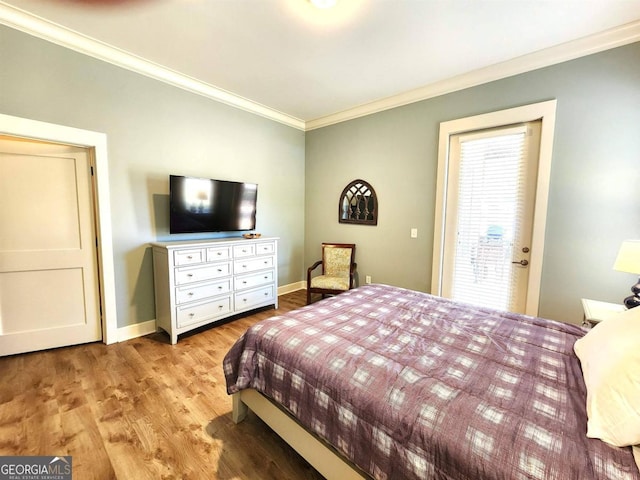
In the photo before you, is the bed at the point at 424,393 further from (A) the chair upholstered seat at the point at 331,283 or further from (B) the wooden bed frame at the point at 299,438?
(A) the chair upholstered seat at the point at 331,283

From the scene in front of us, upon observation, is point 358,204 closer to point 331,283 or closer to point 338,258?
point 338,258

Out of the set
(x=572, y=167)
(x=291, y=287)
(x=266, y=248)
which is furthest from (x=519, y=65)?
(x=291, y=287)

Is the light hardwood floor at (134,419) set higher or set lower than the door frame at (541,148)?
lower

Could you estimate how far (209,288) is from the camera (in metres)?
2.98

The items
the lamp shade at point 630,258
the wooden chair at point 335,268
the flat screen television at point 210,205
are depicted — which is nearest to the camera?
the lamp shade at point 630,258

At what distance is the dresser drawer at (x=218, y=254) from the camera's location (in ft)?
9.63

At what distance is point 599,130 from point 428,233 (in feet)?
5.45

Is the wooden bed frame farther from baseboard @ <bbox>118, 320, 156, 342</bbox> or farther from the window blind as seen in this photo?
the window blind

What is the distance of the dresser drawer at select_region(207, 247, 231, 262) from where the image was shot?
2936 mm

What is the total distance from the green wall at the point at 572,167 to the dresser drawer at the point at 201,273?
2241 mm

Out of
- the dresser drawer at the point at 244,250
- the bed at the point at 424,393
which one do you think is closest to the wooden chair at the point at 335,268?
the dresser drawer at the point at 244,250

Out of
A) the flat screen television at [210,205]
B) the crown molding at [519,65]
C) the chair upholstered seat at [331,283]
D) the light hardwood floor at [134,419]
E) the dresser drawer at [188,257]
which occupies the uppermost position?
the crown molding at [519,65]

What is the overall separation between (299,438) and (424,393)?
2.40 ft

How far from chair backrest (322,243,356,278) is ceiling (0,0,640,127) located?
2103mm
